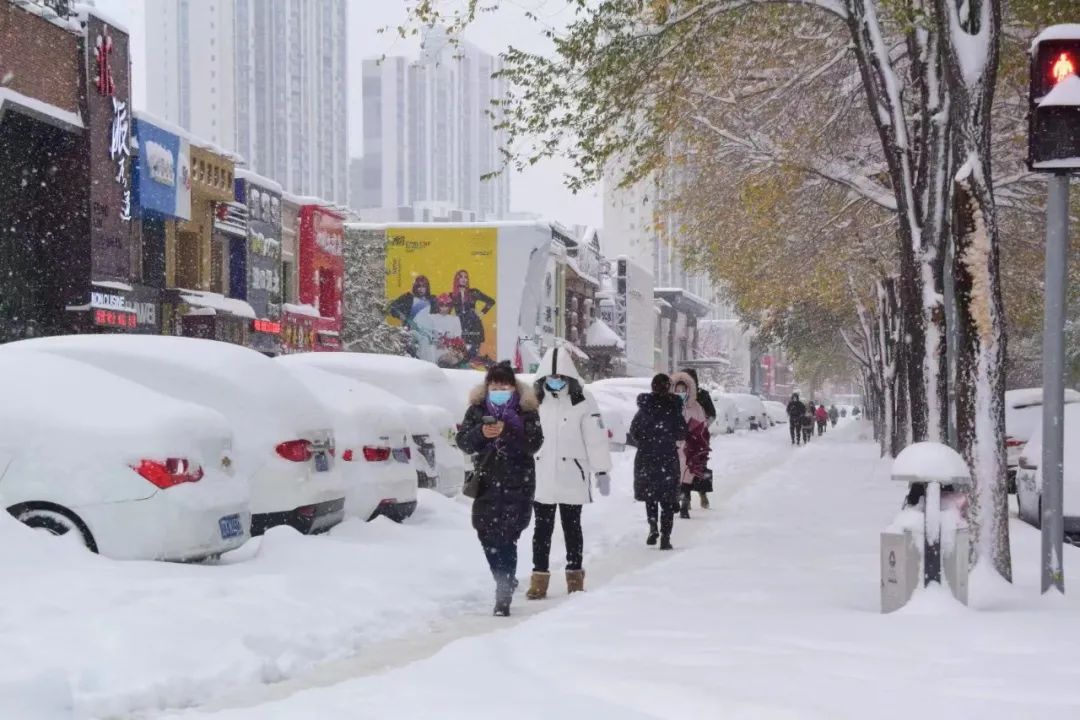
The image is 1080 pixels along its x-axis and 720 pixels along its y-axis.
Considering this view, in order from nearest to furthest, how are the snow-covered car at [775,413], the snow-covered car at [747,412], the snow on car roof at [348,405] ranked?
the snow on car roof at [348,405] < the snow-covered car at [747,412] < the snow-covered car at [775,413]

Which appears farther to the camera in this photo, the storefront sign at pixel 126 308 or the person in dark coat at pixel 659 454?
the storefront sign at pixel 126 308

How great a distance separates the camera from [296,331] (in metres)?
54.7

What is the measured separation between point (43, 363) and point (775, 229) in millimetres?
15252

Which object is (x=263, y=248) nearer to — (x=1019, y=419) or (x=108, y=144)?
(x=108, y=144)

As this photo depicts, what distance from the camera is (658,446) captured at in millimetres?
13539

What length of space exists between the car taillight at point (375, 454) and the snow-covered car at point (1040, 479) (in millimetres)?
6270

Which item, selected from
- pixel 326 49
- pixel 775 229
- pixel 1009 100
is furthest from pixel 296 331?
pixel 326 49

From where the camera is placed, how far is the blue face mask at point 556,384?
10328 millimetres

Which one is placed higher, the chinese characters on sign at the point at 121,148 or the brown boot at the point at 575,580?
the chinese characters on sign at the point at 121,148

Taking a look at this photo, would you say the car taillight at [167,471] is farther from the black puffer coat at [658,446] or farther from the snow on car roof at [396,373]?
the snow on car roof at [396,373]

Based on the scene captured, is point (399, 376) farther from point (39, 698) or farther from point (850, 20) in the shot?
point (39, 698)

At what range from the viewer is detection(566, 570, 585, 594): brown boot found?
397 inches

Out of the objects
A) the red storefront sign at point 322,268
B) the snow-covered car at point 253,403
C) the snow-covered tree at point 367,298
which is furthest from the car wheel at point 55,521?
the snow-covered tree at point 367,298

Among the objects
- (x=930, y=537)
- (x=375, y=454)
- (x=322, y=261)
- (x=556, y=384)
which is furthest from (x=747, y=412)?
(x=930, y=537)
